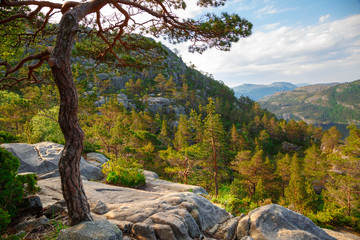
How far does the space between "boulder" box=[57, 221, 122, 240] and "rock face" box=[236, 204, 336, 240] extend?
4.28 meters

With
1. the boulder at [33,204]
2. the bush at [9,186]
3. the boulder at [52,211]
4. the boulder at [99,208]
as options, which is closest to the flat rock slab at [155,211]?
the boulder at [99,208]

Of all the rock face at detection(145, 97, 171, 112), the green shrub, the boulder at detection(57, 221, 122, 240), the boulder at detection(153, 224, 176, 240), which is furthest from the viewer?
the rock face at detection(145, 97, 171, 112)

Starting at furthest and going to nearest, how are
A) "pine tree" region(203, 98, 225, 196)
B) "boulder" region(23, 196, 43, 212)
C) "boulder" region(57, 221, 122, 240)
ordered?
"pine tree" region(203, 98, 225, 196), "boulder" region(23, 196, 43, 212), "boulder" region(57, 221, 122, 240)

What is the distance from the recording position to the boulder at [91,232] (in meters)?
3.14

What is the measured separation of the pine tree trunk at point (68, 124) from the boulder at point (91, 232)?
1.17 feet

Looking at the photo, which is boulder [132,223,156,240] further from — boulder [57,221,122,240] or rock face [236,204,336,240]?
rock face [236,204,336,240]

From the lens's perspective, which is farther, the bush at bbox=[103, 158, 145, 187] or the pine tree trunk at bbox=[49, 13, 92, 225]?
the bush at bbox=[103, 158, 145, 187]

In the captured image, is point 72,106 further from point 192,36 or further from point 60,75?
point 192,36

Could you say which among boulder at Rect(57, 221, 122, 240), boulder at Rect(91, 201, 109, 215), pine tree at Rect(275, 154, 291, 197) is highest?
boulder at Rect(57, 221, 122, 240)

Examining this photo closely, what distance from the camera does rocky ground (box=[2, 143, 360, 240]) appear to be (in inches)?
155

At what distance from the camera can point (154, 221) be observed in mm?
4766

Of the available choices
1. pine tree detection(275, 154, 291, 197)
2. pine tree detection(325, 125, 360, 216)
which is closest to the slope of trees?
pine tree detection(325, 125, 360, 216)

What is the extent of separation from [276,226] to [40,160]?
37.8 feet

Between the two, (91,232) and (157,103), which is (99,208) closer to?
(91,232)
